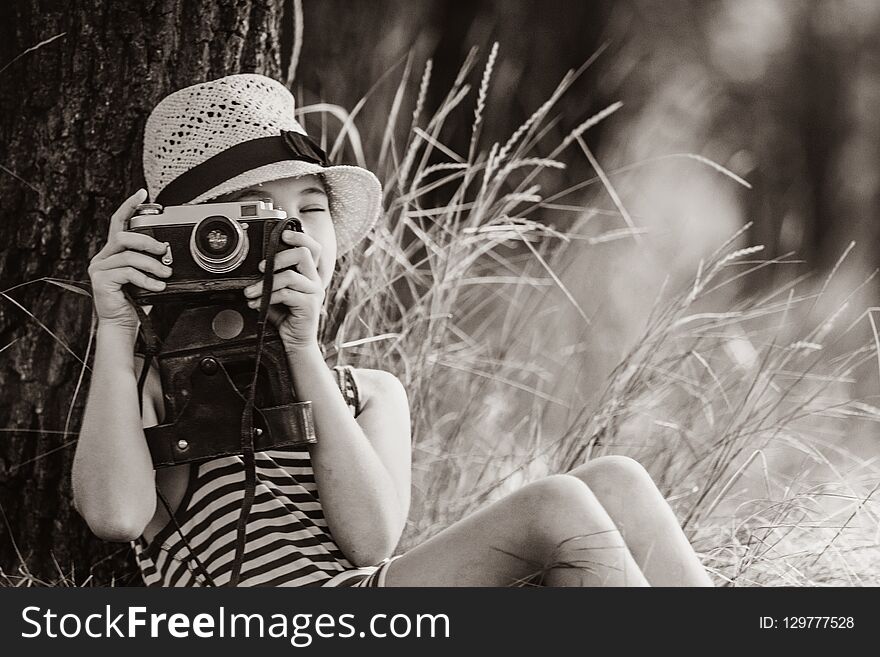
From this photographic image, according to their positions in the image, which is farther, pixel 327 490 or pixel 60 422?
pixel 60 422

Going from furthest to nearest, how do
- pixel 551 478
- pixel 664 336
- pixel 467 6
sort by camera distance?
pixel 467 6 → pixel 664 336 → pixel 551 478

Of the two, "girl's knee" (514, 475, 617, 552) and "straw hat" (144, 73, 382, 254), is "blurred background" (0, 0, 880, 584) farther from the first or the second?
"girl's knee" (514, 475, 617, 552)

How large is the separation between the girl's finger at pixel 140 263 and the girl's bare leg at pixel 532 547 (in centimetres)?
60

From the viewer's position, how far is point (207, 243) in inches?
65.7

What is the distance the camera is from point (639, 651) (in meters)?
1.68

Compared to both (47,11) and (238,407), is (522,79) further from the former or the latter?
(238,407)

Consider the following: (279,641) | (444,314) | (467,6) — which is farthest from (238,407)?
(467,6)

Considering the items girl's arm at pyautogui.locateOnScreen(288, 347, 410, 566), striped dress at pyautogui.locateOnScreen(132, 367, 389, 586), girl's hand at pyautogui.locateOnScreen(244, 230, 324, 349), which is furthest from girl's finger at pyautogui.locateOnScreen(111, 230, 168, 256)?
striped dress at pyautogui.locateOnScreen(132, 367, 389, 586)

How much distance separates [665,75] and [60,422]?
427 centimetres

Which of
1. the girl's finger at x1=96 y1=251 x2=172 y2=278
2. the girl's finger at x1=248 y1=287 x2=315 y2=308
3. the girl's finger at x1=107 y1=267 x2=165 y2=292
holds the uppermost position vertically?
the girl's finger at x1=96 y1=251 x2=172 y2=278

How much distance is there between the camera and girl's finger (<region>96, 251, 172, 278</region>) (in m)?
1.67

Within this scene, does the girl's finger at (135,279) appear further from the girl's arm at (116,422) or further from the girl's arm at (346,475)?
the girl's arm at (346,475)

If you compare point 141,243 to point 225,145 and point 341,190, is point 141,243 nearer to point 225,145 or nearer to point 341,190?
point 225,145

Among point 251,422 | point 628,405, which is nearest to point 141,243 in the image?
point 251,422
